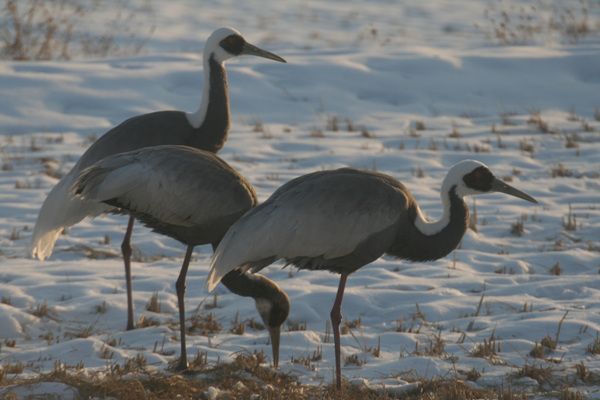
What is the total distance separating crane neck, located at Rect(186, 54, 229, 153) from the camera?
622 centimetres

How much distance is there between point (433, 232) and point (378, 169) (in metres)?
5.01

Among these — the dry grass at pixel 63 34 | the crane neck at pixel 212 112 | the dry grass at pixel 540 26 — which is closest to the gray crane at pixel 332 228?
the crane neck at pixel 212 112

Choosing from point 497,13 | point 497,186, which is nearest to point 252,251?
point 497,186

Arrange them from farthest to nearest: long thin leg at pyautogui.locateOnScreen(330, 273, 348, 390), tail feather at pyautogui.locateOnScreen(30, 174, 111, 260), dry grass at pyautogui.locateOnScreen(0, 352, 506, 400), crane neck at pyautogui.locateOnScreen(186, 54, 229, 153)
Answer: crane neck at pyautogui.locateOnScreen(186, 54, 229, 153)
tail feather at pyautogui.locateOnScreen(30, 174, 111, 260)
long thin leg at pyautogui.locateOnScreen(330, 273, 348, 390)
dry grass at pyautogui.locateOnScreen(0, 352, 506, 400)

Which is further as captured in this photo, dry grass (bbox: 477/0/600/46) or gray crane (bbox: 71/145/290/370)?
dry grass (bbox: 477/0/600/46)

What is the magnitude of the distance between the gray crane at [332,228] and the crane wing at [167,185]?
1.11 ft

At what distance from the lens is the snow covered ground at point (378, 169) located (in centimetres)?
527

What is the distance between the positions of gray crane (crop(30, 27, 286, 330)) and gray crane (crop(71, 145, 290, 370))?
0.51m

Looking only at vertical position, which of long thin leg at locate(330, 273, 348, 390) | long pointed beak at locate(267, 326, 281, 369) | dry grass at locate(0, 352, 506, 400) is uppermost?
long thin leg at locate(330, 273, 348, 390)

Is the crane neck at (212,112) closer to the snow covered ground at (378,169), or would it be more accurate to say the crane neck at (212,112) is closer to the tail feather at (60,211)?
the tail feather at (60,211)

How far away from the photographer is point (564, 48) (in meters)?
15.4

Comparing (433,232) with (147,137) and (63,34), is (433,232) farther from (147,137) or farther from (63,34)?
(63,34)

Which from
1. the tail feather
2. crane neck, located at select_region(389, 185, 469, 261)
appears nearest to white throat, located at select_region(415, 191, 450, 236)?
crane neck, located at select_region(389, 185, 469, 261)

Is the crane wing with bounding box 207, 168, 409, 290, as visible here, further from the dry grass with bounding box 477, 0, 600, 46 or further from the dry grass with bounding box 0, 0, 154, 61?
the dry grass with bounding box 477, 0, 600, 46
